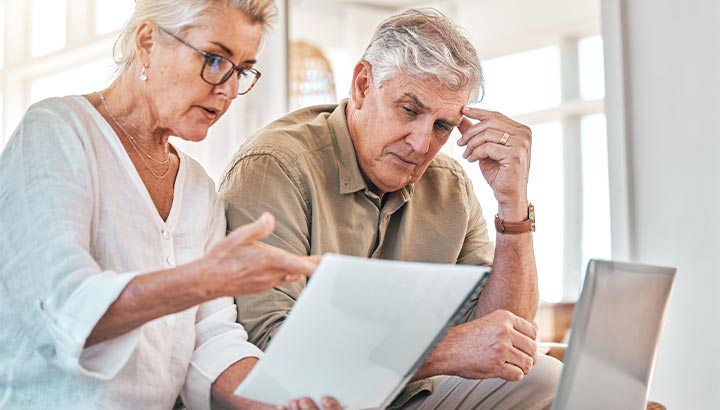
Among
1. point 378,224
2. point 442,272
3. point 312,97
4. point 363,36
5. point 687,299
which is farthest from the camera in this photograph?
point 363,36

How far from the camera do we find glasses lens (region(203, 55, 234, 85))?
1456 mm

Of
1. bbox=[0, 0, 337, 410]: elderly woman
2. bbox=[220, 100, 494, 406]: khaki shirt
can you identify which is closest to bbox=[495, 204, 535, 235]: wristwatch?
bbox=[220, 100, 494, 406]: khaki shirt

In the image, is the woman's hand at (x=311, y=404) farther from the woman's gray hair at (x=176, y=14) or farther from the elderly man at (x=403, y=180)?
the woman's gray hair at (x=176, y=14)

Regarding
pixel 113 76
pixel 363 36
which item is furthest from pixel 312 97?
pixel 113 76

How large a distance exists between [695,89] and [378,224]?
1.55 metres

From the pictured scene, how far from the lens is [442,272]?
1.12m

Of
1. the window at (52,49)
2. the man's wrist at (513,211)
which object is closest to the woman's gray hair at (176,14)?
the man's wrist at (513,211)

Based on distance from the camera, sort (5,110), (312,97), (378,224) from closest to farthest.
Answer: (378,224) → (5,110) → (312,97)

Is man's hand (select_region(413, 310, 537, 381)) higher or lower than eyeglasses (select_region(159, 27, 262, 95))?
lower

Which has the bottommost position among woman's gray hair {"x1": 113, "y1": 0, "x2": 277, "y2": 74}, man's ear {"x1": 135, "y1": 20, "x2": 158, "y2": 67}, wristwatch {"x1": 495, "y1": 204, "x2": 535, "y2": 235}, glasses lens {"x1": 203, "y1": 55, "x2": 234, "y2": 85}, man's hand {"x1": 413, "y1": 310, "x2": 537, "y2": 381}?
man's hand {"x1": 413, "y1": 310, "x2": 537, "y2": 381}

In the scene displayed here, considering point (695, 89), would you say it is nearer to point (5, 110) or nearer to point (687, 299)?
point (687, 299)

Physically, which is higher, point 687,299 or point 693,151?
point 693,151

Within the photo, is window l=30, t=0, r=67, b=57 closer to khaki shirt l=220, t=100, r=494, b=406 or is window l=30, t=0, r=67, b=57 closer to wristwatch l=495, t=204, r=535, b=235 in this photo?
khaki shirt l=220, t=100, r=494, b=406

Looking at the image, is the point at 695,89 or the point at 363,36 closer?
the point at 695,89
